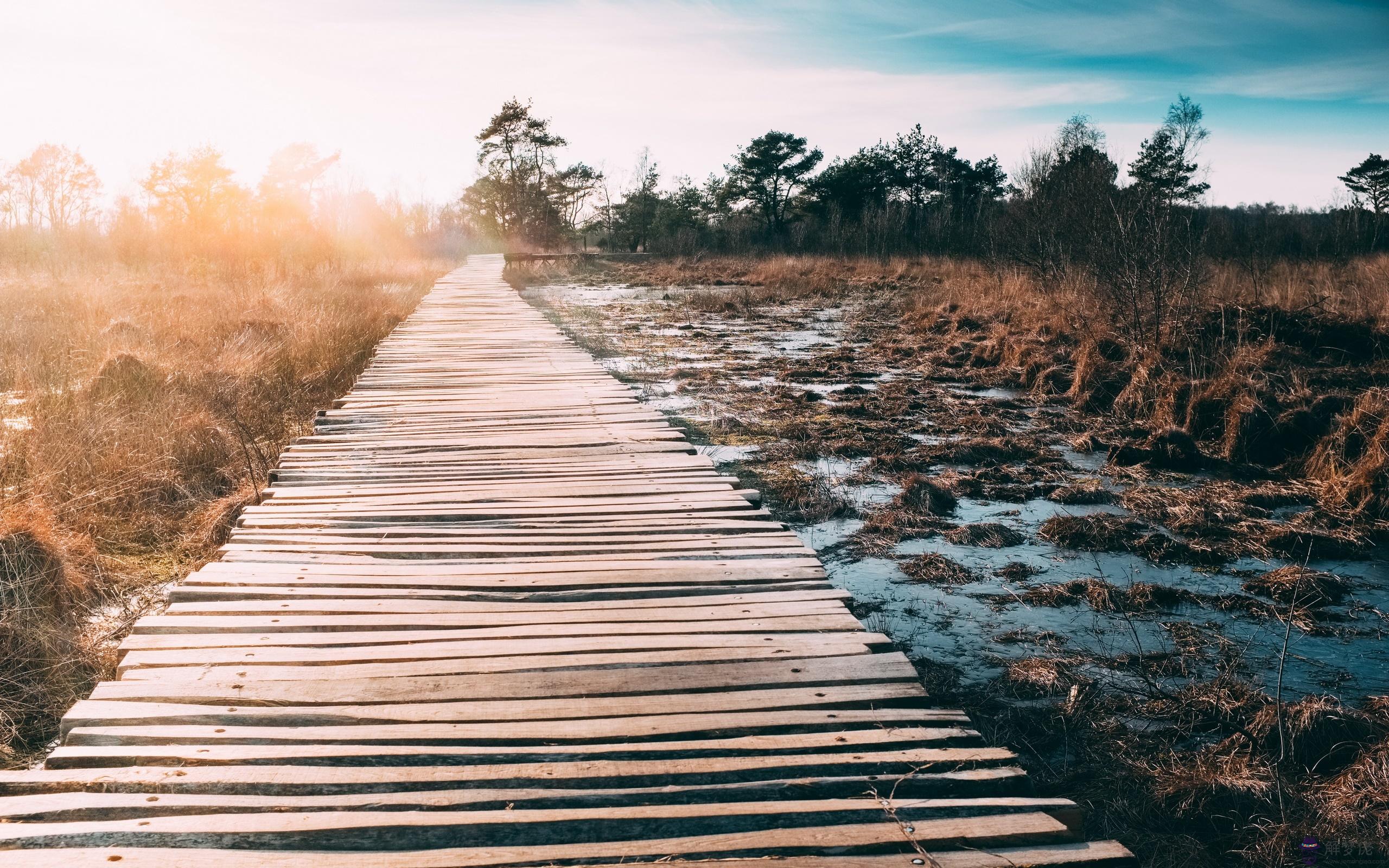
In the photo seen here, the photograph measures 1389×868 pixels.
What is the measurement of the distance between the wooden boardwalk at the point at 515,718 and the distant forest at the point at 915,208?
8418 millimetres

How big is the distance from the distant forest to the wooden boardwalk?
331 inches

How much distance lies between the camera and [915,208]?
1307 inches

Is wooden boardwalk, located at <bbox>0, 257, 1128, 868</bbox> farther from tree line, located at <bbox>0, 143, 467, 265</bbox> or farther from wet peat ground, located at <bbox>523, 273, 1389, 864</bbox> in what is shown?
tree line, located at <bbox>0, 143, 467, 265</bbox>

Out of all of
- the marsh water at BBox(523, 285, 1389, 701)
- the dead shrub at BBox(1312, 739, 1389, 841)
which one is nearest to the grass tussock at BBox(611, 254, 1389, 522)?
the marsh water at BBox(523, 285, 1389, 701)

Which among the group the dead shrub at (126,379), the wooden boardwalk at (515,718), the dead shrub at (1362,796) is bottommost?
the dead shrub at (1362,796)

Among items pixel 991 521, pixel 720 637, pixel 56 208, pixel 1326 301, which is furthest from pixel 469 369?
pixel 56 208

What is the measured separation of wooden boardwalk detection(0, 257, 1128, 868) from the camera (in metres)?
1.85

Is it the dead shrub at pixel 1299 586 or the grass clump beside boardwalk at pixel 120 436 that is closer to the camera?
the grass clump beside boardwalk at pixel 120 436

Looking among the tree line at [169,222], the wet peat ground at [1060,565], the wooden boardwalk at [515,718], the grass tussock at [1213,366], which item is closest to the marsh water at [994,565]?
the wet peat ground at [1060,565]

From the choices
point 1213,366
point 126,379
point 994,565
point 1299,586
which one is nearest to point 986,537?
point 994,565

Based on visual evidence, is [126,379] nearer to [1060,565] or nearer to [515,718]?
[515,718]

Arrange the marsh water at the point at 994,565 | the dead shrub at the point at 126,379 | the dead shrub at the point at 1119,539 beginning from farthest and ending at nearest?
the dead shrub at the point at 126,379
the dead shrub at the point at 1119,539
the marsh water at the point at 994,565

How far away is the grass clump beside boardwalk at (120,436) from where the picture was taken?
354 cm

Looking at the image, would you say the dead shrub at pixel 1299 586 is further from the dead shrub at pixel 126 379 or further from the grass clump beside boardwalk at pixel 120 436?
the dead shrub at pixel 126 379
